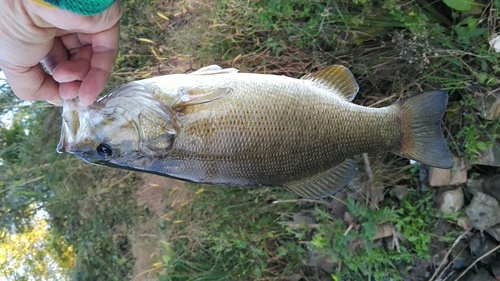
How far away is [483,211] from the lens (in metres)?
2.87

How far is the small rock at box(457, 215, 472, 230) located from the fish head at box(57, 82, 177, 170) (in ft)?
6.97

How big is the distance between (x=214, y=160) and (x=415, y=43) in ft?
5.04

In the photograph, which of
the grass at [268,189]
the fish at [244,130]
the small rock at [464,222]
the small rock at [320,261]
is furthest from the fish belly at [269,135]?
the small rock at [320,261]

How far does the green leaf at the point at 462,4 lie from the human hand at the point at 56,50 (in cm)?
188

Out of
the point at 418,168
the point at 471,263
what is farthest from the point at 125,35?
the point at 471,263

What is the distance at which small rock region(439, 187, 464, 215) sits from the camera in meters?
2.97

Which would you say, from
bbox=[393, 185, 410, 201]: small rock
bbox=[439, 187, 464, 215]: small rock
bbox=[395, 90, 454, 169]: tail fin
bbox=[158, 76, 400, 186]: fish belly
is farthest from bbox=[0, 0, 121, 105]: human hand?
bbox=[439, 187, 464, 215]: small rock

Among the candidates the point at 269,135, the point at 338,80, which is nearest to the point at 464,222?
the point at 338,80

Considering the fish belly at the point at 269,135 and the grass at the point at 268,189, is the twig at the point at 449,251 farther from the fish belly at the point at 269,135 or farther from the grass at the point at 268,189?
the fish belly at the point at 269,135

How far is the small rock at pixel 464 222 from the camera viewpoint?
9.75ft

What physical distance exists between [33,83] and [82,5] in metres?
0.60

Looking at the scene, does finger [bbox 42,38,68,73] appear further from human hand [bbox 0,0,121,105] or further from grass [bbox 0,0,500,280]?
grass [bbox 0,0,500,280]

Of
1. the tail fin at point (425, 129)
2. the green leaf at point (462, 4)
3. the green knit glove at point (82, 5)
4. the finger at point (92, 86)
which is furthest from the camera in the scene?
the green leaf at point (462, 4)

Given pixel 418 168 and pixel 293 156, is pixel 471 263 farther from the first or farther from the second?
pixel 293 156
